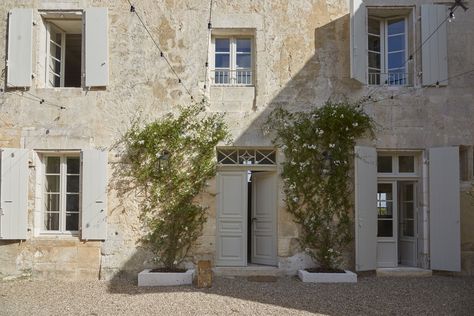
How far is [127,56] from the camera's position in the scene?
8.17m

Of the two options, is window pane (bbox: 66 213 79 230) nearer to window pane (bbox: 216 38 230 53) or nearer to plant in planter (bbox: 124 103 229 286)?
plant in planter (bbox: 124 103 229 286)

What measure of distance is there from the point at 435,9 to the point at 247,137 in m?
3.74

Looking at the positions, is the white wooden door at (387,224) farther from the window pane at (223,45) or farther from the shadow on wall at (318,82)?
the window pane at (223,45)

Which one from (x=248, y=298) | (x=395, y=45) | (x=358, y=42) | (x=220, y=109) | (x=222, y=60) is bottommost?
(x=248, y=298)

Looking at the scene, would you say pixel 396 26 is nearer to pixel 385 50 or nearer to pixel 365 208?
pixel 385 50

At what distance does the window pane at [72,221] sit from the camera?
26.8 feet

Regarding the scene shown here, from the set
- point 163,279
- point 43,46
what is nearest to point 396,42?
point 163,279

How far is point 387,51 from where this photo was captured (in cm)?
854

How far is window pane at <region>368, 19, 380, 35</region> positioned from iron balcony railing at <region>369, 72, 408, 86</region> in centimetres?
76

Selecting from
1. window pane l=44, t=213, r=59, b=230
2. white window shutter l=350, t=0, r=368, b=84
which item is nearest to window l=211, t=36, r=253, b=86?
white window shutter l=350, t=0, r=368, b=84

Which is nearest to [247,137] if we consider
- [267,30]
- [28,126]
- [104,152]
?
[267,30]

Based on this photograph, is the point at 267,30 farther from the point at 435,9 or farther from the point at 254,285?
the point at 254,285

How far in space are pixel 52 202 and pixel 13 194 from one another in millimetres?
627

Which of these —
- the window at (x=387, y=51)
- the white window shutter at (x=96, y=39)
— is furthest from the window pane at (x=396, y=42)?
the white window shutter at (x=96, y=39)
